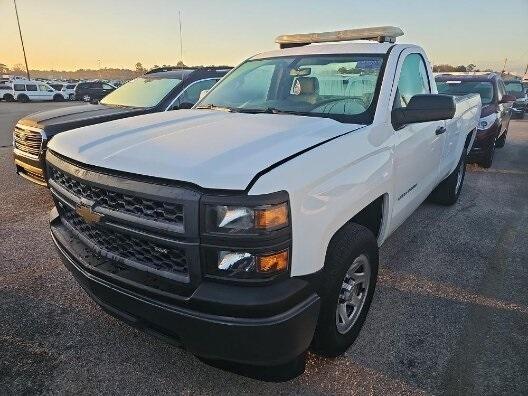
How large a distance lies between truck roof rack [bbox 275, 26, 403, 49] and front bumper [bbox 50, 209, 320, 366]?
8.52ft

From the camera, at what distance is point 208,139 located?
217 cm

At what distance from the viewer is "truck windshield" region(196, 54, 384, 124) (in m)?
2.81

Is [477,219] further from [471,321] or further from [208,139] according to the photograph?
[208,139]

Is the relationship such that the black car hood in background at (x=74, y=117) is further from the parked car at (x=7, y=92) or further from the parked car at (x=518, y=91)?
the parked car at (x=7, y=92)

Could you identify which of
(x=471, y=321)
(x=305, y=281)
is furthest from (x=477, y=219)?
(x=305, y=281)

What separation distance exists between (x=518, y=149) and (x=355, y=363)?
1040cm

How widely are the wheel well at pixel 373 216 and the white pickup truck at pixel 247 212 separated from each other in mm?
14

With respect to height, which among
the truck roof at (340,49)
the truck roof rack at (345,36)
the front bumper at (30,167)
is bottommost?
the front bumper at (30,167)

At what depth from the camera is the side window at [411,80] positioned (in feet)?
9.97

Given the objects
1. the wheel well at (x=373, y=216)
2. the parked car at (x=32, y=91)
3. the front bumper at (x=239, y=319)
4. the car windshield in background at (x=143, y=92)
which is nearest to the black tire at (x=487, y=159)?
the car windshield in background at (x=143, y=92)

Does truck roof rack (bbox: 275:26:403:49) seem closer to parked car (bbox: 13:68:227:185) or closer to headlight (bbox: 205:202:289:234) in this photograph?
parked car (bbox: 13:68:227:185)

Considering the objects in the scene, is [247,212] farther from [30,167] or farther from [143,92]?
[143,92]

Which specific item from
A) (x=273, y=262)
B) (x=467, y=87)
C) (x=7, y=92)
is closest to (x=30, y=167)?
(x=273, y=262)

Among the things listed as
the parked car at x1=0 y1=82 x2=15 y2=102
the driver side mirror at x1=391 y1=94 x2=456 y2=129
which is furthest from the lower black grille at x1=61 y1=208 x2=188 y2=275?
the parked car at x1=0 y1=82 x2=15 y2=102
